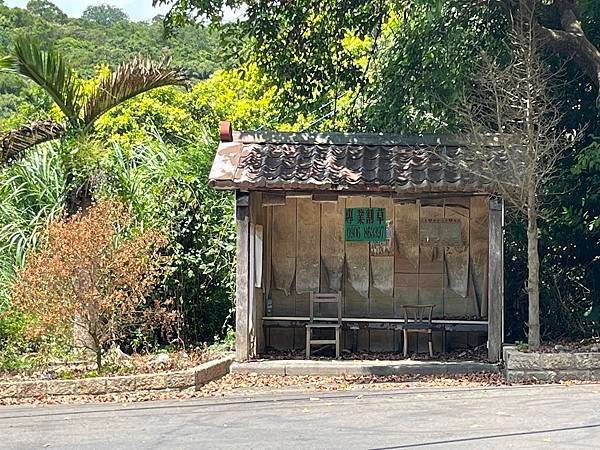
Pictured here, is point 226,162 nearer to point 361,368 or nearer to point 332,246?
point 332,246

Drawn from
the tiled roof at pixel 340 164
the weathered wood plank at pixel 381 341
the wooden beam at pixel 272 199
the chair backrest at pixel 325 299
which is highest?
the tiled roof at pixel 340 164

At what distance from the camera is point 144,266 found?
1011 cm

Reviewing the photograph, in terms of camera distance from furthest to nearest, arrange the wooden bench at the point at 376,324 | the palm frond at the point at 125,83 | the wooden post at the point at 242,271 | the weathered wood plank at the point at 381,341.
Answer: the weathered wood plank at the point at 381,341 < the wooden bench at the point at 376,324 < the palm frond at the point at 125,83 < the wooden post at the point at 242,271

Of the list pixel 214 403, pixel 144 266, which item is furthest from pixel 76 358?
pixel 214 403

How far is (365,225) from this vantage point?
12.8 meters

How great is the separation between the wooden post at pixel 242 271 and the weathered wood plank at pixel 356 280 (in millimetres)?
2118

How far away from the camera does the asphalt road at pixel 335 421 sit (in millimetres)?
7043

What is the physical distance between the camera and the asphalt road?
7043 mm

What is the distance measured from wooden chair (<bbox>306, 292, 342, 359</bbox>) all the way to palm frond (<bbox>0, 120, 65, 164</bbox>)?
437 cm

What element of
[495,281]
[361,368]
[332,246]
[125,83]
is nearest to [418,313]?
[332,246]

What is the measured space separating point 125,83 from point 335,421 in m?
6.01

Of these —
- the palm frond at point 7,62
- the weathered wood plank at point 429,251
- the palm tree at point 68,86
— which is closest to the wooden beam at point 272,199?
the palm tree at point 68,86

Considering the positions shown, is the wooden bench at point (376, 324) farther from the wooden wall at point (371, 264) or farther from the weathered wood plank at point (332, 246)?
the weathered wood plank at point (332, 246)

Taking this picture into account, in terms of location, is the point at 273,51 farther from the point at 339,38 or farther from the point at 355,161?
the point at 355,161
